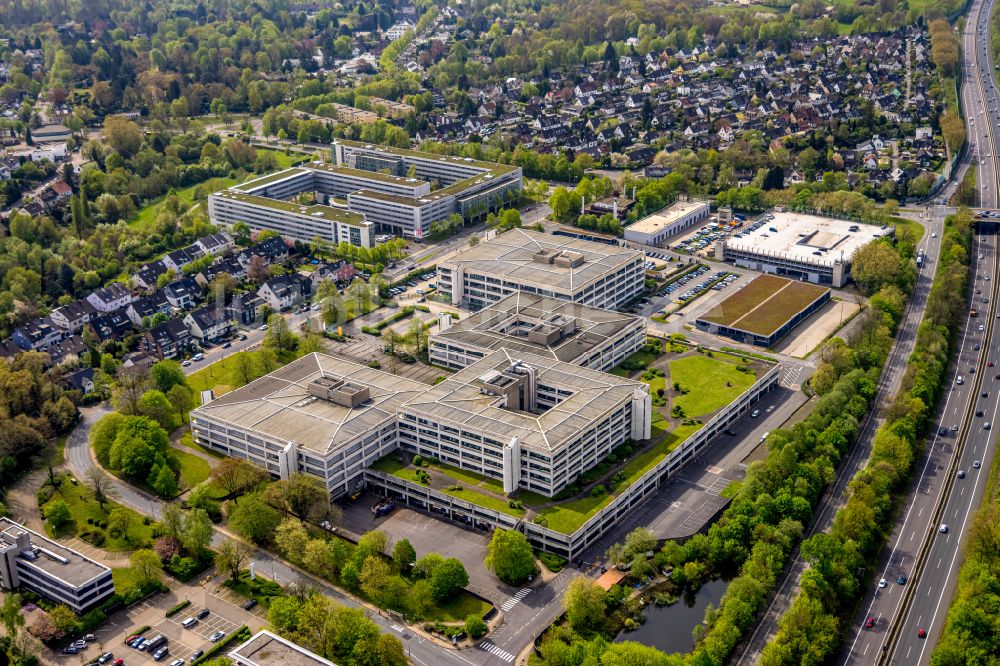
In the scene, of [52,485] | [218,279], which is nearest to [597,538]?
[52,485]

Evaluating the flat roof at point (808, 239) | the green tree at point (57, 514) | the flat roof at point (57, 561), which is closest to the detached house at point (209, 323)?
the green tree at point (57, 514)

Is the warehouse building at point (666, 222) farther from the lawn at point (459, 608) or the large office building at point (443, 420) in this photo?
the lawn at point (459, 608)

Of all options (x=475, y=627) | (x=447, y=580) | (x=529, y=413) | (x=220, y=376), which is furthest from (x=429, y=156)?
(x=475, y=627)

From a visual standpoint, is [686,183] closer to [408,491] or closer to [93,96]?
[408,491]

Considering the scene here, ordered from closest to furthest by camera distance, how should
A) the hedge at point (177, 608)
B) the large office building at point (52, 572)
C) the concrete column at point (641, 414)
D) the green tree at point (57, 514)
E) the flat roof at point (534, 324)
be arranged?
the large office building at point (52, 572) < the hedge at point (177, 608) < the green tree at point (57, 514) < the concrete column at point (641, 414) < the flat roof at point (534, 324)

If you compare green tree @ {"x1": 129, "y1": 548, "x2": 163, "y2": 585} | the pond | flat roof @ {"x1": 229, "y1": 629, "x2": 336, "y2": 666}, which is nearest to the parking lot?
green tree @ {"x1": 129, "y1": 548, "x2": 163, "y2": 585}

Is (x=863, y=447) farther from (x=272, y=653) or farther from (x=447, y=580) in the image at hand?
(x=272, y=653)
